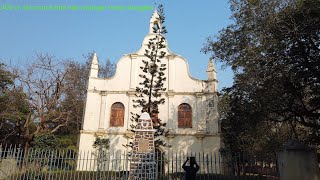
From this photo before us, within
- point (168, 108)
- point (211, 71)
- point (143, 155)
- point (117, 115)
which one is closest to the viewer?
point (143, 155)

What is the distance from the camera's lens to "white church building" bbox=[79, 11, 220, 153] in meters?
19.4

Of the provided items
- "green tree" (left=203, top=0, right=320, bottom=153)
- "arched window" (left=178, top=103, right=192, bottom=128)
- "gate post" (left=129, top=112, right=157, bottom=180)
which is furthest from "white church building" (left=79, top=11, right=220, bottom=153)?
"gate post" (left=129, top=112, right=157, bottom=180)

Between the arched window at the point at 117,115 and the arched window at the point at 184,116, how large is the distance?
420 cm

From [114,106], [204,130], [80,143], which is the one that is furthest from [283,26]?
[80,143]

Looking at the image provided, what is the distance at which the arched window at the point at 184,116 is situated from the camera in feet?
65.4

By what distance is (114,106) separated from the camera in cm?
2034

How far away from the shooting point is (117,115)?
20.1 m

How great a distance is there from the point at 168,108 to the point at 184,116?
51.4 inches

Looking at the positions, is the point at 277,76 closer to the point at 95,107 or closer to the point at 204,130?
the point at 204,130

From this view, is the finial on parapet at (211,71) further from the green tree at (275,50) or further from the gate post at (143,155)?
the gate post at (143,155)

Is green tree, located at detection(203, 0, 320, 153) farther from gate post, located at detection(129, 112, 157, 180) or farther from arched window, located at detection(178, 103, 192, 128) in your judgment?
arched window, located at detection(178, 103, 192, 128)

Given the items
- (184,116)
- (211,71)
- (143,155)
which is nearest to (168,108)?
(184,116)

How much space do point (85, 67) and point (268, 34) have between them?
20.9m

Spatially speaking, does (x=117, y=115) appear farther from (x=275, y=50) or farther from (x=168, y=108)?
(x=275, y=50)
